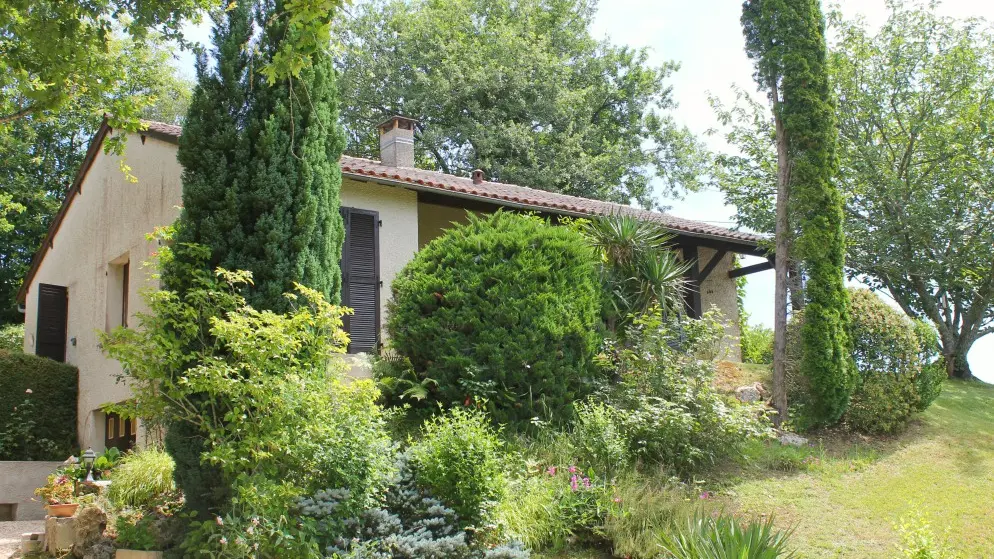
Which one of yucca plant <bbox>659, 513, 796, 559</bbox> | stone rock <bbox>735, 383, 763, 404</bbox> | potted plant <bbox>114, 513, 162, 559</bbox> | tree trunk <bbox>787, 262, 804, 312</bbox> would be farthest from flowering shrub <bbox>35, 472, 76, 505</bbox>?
tree trunk <bbox>787, 262, 804, 312</bbox>

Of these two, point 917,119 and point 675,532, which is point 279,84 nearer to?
point 675,532

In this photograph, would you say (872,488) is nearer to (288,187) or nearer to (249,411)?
(249,411)

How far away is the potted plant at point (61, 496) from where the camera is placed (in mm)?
8109

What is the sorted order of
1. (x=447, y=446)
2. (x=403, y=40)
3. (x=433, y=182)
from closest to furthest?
(x=447, y=446), (x=433, y=182), (x=403, y=40)

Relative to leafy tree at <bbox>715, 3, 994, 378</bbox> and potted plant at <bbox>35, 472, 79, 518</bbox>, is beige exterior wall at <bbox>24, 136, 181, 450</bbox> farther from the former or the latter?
leafy tree at <bbox>715, 3, 994, 378</bbox>

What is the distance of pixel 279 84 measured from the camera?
8289 mm

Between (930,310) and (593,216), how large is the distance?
9.92 meters

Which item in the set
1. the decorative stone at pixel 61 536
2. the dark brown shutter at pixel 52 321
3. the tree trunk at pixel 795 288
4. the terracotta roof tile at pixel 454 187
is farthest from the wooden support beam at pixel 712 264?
the dark brown shutter at pixel 52 321

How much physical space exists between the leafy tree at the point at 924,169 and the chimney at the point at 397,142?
9734mm

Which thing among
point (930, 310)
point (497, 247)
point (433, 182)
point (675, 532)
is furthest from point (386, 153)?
point (930, 310)

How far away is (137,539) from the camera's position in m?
7.01

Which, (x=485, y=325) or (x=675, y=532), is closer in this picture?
(x=675, y=532)

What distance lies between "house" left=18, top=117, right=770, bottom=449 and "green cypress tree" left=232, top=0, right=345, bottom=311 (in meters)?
2.38

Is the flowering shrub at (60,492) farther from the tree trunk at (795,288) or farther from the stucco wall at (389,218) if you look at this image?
the tree trunk at (795,288)
